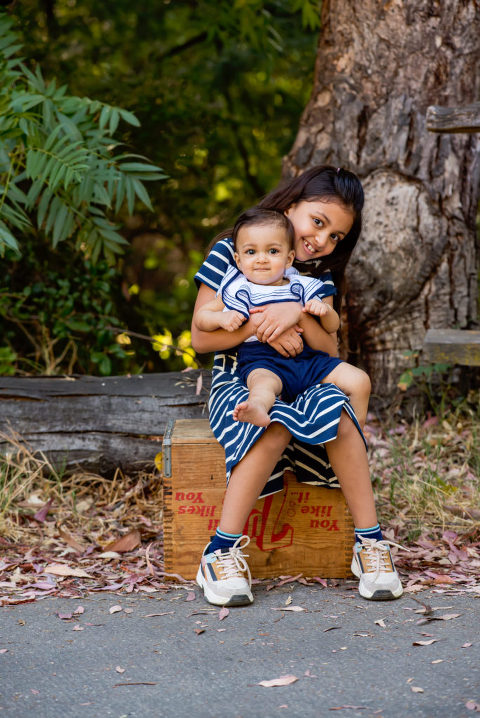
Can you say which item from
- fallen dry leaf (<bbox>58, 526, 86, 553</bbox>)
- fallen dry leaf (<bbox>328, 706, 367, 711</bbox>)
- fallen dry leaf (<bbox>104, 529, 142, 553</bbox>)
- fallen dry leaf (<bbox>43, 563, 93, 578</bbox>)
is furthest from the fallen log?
fallen dry leaf (<bbox>328, 706, 367, 711</bbox>)

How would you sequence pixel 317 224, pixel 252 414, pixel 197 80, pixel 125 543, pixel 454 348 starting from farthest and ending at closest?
1. pixel 197 80
2. pixel 454 348
3. pixel 125 543
4. pixel 317 224
5. pixel 252 414

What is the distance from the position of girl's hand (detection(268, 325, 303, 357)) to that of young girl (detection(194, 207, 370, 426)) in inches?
1.3

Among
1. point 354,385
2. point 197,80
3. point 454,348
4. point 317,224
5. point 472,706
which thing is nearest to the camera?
point 472,706

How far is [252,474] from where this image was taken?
269 cm

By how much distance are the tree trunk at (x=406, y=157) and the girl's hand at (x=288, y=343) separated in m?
1.79

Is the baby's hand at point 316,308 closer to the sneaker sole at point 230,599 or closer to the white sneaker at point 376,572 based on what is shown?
the white sneaker at point 376,572

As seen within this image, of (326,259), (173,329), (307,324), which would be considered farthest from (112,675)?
(173,329)

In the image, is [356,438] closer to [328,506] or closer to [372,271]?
[328,506]

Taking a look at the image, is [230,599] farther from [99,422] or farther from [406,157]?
[406,157]

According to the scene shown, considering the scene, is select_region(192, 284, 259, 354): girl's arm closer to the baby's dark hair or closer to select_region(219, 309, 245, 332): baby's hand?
select_region(219, 309, 245, 332): baby's hand

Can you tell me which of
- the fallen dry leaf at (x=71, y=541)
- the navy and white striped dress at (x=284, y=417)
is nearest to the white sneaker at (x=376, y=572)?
the navy and white striped dress at (x=284, y=417)

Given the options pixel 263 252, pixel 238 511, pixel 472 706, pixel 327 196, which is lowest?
pixel 472 706

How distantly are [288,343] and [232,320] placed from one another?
229 millimetres

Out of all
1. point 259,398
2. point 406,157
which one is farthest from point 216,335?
point 406,157
